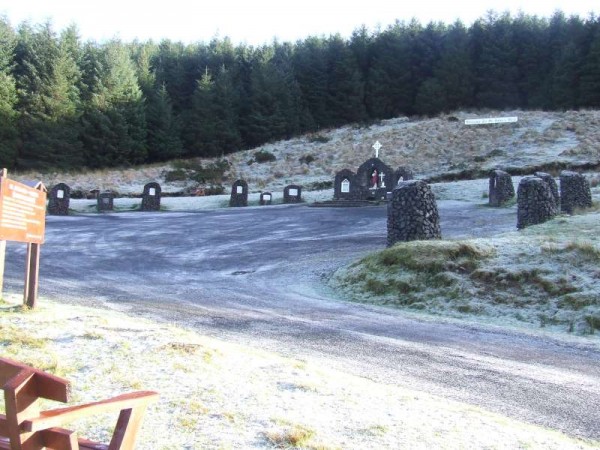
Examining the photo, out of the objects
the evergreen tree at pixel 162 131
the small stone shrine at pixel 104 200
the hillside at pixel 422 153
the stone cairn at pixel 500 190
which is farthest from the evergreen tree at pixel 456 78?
the small stone shrine at pixel 104 200

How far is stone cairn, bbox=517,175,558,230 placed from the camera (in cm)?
1883

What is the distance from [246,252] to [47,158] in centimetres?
3981

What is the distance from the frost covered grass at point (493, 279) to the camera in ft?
34.8

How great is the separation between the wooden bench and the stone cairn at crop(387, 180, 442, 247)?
45.9 ft

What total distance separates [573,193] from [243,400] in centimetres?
2043

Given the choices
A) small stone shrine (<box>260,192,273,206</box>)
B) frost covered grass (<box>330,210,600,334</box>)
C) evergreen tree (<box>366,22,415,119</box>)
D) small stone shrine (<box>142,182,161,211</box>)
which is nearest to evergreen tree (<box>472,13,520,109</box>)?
evergreen tree (<box>366,22,415,119</box>)

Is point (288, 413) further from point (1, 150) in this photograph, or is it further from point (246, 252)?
point (1, 150)

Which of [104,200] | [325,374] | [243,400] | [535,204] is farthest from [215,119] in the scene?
[243,400]

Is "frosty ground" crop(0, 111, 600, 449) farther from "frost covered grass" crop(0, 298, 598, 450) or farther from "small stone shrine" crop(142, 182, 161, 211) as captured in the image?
"small stone shrine" crop(142, 182, 161, 211)

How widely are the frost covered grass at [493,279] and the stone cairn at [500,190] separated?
43.2 feet

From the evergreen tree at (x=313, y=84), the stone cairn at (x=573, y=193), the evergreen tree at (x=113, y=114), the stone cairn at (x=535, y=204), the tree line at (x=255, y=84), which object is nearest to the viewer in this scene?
the stone cairn at (x=535, y=204)

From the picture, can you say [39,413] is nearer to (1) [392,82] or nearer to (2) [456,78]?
→ (2) [456,78]

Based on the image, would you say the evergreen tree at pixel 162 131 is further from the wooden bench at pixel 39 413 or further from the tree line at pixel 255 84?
the wooden bench at pixel 39 413

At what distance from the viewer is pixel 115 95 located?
189ft
